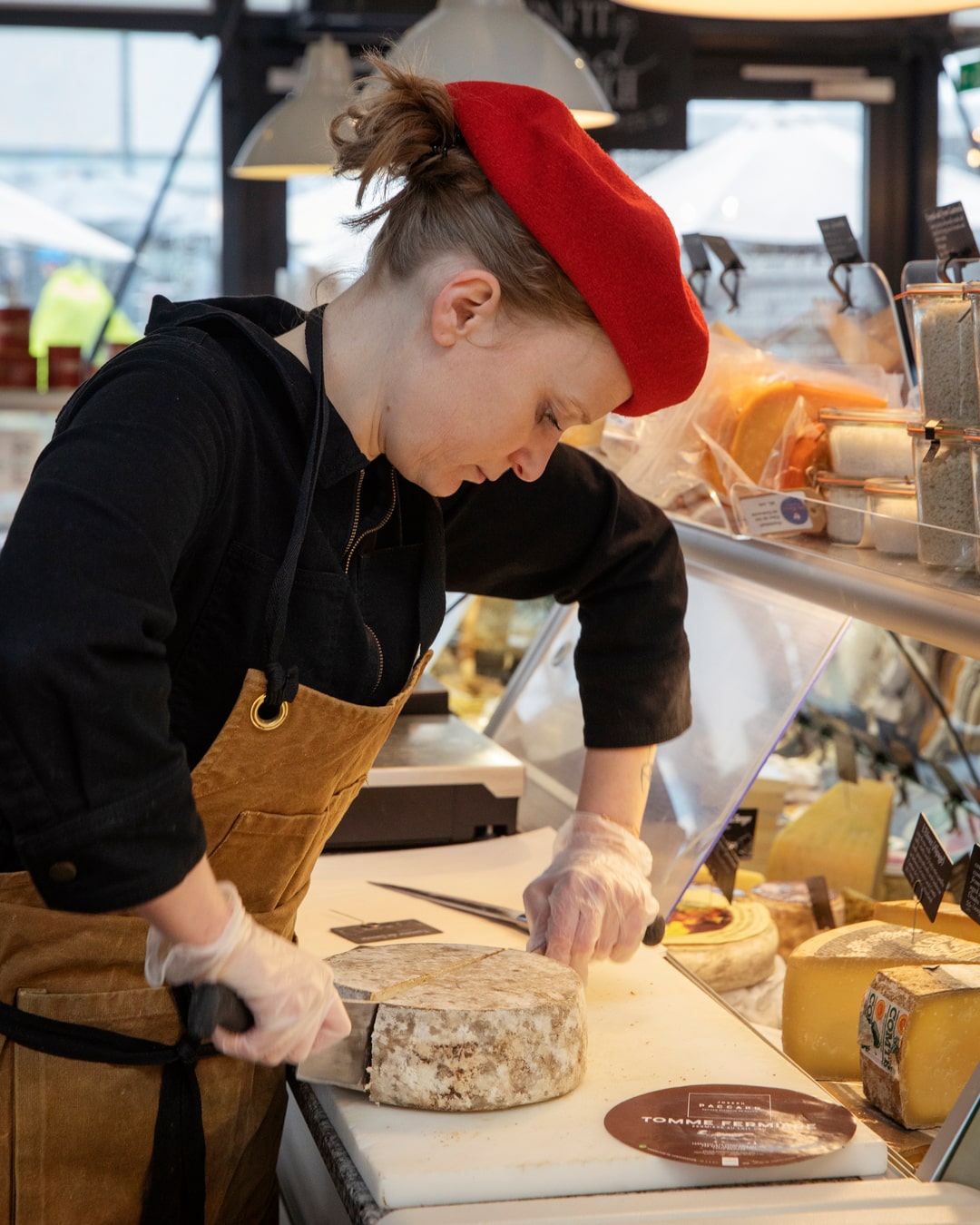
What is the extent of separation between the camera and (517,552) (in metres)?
1.50

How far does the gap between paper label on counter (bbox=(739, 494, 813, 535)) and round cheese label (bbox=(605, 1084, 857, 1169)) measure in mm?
635

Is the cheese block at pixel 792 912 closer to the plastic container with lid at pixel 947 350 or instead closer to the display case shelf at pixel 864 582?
the display case shelf at pixel 864 582

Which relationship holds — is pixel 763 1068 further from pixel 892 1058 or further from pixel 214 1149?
pixel 214 1149

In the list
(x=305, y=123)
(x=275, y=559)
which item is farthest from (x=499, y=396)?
(x=305, y=123)

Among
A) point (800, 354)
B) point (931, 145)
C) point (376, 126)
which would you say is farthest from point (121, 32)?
point (376, 126)

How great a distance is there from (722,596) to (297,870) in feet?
2.74

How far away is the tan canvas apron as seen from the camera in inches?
44.8

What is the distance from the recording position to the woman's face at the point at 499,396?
111 centimetres

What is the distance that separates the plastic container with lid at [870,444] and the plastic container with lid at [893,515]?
4 centimetres

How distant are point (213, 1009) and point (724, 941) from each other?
2.65ft

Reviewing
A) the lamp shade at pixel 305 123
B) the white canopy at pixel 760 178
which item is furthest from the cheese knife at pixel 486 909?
the white canopy at pixel 760 178

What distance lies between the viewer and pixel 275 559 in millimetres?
1132

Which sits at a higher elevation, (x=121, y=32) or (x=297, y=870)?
(x=121, y=32)

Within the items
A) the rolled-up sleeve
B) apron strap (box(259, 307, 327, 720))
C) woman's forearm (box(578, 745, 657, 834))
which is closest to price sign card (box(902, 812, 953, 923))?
woman's forearm (box(578, 745, 657, 834))
